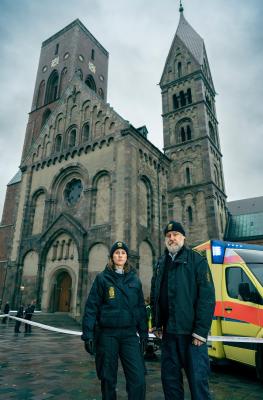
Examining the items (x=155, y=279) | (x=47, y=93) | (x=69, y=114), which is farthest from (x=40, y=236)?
(x=47, y=93)

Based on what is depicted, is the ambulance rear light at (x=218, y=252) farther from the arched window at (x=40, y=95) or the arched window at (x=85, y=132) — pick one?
the arched window at (x=40, y=95)

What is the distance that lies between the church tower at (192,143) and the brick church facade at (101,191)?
10 cm

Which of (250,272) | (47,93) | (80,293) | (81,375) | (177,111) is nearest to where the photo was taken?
(81,375)

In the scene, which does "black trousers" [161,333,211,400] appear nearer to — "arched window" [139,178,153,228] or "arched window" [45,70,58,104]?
"arched window" [139,178,153,228]

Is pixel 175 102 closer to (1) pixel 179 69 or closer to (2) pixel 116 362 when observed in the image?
(1) pixel 179 69

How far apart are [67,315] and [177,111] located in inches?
892

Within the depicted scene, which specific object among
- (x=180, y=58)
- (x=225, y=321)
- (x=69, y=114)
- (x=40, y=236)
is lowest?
(x=225, y=321)

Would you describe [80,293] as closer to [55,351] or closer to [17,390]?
[55,351]

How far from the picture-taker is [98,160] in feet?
69.0

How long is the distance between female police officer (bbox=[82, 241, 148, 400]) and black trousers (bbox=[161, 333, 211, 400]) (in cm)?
39

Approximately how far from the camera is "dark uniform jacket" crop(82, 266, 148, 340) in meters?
3.41

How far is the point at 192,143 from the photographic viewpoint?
27.2 m

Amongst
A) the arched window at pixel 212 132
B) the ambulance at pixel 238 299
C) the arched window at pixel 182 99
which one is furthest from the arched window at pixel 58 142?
the ambulance at pixel 238 299

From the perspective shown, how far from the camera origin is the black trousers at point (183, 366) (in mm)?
2910
